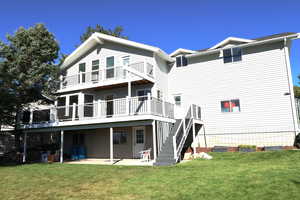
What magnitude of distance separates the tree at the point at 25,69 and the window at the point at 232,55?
13.1 meters

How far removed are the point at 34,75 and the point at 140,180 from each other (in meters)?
11.7

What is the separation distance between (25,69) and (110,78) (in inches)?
232

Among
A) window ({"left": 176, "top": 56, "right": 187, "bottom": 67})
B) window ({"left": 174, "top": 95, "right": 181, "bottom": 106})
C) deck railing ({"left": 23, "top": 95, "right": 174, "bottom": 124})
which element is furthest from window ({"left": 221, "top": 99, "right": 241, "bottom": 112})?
window ({"left": 176, "top": 56, "right": 187, "bottom": 67})

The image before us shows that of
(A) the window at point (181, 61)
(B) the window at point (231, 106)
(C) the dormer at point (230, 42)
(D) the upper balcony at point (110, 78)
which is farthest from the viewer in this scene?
(A) the window at point (181, 61)

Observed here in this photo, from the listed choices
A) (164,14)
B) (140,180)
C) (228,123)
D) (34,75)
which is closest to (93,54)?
(34,75)

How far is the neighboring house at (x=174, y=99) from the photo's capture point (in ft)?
46.4

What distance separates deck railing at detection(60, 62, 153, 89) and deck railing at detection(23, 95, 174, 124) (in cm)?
176

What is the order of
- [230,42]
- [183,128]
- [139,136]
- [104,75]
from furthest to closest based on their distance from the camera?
[104,75]
[230,42]
[139,136]
[183,128]

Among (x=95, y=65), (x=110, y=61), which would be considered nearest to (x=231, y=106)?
(x=110, y=61)

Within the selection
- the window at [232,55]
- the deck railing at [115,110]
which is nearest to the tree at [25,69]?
the deck railing at [115,110]

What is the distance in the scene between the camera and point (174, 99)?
Answer: 18031 mm

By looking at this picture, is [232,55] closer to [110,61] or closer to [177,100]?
[177,100]

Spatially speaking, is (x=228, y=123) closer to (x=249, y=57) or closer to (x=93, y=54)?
(x=249, y=57)

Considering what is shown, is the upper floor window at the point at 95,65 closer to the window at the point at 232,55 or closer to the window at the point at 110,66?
the window at the point at 110,66
